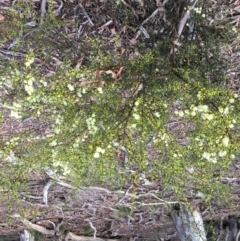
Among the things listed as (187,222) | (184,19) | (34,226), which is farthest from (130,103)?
(34,226)

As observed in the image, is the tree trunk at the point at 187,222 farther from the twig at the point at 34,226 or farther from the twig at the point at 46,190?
the twig at the point at 34,226

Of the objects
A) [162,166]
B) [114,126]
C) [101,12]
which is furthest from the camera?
[162,166]

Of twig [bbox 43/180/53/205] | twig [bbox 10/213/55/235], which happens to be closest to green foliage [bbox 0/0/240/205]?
twig [bbox 43/180/53/205]

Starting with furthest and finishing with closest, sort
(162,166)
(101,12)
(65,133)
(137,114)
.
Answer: (162,166), (101,12), (65,133), (137,114)

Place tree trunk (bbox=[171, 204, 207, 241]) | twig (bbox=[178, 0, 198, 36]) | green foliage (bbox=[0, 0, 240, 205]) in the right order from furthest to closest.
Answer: tree trunk (bbox=[171, 204, 207, 241])
twig (bbox=[178, 0, 198, 36])
green foliage (bbox=[0, 0, 240, 205])

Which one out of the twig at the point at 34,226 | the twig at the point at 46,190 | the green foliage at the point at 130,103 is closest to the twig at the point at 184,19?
the green foliage at the point at 130,103

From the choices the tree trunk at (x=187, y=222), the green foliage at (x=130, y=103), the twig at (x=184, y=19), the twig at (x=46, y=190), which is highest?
the twig at (x=184, y=19)

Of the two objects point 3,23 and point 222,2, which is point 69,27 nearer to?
point 3,23

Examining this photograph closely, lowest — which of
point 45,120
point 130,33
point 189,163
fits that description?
point 189,163

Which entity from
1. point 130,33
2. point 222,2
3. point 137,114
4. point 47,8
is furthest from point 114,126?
point 222,2

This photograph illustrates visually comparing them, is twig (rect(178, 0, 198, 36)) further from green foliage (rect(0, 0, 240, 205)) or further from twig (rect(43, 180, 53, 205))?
twig (rect(43, 180, 53, 205))

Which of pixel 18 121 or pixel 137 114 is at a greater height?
pixel 18 121
